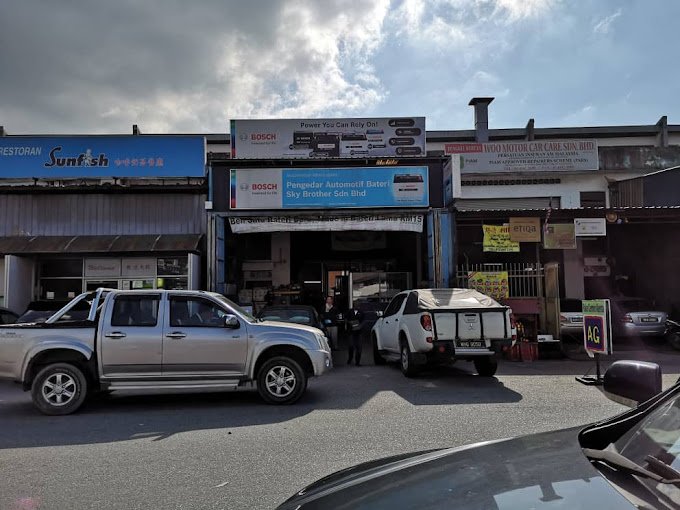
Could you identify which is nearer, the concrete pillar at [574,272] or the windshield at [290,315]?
the windshield at [290,315]

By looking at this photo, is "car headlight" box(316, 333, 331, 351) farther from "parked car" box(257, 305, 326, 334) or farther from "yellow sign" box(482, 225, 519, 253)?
"yellow sign" box(482, 225, 519, 253)

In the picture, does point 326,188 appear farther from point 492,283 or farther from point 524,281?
point 524,281

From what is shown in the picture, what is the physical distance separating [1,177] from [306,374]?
13.9m

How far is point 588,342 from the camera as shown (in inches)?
417

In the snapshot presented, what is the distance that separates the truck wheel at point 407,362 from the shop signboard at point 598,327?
362 cm

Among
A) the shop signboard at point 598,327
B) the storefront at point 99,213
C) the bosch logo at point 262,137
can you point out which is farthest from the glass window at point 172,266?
the shop signboard at point 598,327

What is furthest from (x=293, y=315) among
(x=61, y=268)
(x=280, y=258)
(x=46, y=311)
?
(x=61, y=268)

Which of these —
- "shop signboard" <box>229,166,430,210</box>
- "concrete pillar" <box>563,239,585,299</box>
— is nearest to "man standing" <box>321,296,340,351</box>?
"shop signboard" <box>229,166,430,210</box>

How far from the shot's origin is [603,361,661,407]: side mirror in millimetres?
2627

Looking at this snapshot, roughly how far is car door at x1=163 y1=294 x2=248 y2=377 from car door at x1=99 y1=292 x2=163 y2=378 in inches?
5.9

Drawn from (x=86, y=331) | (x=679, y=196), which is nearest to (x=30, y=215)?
(x=86, y=331)

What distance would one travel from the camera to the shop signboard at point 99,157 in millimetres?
16406

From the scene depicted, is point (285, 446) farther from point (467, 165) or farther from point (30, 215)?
point (467, 165)

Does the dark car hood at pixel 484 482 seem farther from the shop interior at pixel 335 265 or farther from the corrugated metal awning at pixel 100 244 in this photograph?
the shop interior at pixel 335 265
